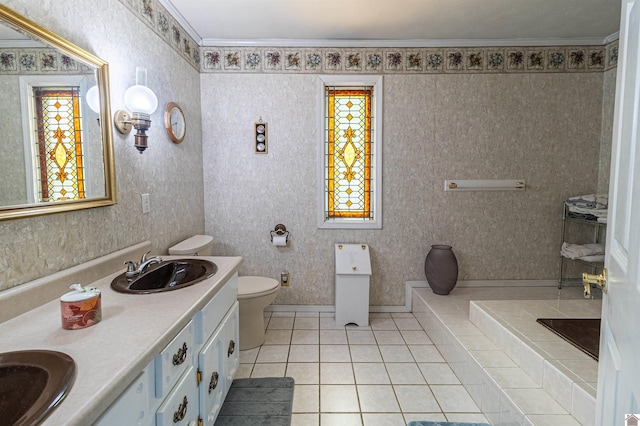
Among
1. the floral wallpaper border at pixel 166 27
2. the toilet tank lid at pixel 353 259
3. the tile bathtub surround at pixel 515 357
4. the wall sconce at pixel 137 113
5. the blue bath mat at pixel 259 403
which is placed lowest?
the blue bath mat at pixel 259 403

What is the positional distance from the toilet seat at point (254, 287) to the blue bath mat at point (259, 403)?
0.56m

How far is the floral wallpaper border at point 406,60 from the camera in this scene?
3131mm

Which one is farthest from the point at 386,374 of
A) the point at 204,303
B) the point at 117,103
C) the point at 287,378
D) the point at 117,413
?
the point at 117,103

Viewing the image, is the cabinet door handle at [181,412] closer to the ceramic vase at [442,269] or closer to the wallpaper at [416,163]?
the wallpaper at [416,163]

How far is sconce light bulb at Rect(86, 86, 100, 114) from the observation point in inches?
61.3

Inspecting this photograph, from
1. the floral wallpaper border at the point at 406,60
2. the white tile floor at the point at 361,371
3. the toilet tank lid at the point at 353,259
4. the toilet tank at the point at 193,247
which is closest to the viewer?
the white tile floor at the point at 361,371

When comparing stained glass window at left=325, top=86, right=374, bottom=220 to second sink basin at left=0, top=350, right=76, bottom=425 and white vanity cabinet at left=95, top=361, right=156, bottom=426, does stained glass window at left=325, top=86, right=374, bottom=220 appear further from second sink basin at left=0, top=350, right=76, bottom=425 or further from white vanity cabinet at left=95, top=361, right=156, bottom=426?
second sink basin at left=0, top=350, right=76, bottom=425

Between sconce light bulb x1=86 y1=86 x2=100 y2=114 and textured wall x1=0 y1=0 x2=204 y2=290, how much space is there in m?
0.14

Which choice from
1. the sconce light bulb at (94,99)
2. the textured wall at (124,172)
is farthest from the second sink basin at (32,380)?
the sconce light bulb at (94,99)

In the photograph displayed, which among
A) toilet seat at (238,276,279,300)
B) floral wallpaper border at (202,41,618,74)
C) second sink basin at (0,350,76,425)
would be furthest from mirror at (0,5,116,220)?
floral wallpaper border at (202,41,618,74)

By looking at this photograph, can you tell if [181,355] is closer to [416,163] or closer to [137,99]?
[137,99]

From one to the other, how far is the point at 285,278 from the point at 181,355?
2.07 metres

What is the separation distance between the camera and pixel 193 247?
8.10ft

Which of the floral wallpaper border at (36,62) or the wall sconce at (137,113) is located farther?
the wall sconce at (137,113)
